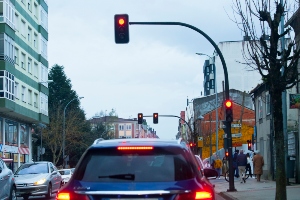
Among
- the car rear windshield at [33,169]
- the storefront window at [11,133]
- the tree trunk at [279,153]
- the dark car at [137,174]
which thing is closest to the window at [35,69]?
the storefront window at [11,133]

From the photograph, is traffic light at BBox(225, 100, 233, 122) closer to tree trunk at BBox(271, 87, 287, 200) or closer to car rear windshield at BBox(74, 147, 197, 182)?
tree trunk at BBox(271, 87, 287, 200)

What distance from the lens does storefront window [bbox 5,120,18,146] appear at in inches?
1821

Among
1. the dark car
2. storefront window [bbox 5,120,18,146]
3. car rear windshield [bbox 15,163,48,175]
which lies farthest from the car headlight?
storefront window [bbox 5,120,18,146]

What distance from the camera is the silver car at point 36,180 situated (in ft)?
69.6

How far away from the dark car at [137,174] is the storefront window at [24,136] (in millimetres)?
46065

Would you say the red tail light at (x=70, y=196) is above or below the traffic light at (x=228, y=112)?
below

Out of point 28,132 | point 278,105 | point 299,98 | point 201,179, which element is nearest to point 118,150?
point 201,179

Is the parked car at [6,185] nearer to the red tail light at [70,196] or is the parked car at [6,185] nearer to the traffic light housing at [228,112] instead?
the traffic light housing at [228,112]

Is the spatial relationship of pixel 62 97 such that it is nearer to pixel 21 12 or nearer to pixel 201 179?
pixel 21 12

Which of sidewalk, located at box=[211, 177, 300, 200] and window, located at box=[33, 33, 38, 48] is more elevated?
window, located at box=[33, 33, 38, 48]

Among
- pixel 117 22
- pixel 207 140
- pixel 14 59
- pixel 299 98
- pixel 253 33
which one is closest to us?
pixel 253 33

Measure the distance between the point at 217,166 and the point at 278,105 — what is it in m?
26.8

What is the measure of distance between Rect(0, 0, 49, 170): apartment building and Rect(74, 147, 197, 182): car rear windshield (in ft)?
116

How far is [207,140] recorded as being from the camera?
77.6m
